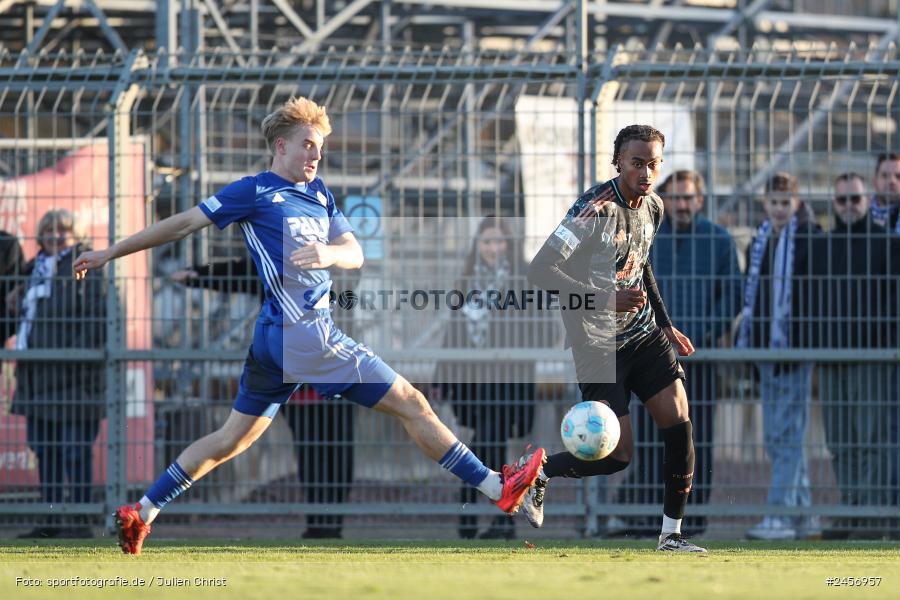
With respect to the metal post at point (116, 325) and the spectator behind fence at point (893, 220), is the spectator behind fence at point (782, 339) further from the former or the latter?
the metal post at point (116, 325)

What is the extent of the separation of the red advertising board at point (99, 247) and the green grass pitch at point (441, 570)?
895 mm

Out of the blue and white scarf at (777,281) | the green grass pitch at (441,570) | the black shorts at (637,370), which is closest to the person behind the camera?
the green grass pitch at (441,570)

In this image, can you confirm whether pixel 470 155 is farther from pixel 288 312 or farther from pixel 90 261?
pixel 90 261

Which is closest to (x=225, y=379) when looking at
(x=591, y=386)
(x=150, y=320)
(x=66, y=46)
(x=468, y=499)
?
(x=150, y=320)

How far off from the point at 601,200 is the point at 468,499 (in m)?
2.93

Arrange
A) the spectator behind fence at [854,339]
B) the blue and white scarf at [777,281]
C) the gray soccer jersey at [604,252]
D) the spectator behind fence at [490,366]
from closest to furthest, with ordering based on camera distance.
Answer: the gray soccer jersey at [604,252] < the spectator behind fence at [854,339] < the blue and white scarf at [777,281] < the spectator behind fence at [490,366]

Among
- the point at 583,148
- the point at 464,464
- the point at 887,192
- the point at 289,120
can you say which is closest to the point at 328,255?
the point at 289,120

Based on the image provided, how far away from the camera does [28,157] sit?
402 inches

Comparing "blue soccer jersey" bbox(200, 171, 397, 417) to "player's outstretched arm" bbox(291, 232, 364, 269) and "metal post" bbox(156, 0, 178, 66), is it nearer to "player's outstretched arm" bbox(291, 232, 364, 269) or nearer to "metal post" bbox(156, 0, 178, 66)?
"player's outstretched arm" bbox(291, 232, 364, 269)

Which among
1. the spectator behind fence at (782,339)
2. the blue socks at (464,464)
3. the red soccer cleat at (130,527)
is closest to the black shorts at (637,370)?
the blue socks at (464,464)

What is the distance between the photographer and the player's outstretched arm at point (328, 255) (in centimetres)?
749

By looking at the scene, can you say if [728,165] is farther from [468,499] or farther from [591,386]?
[591,386]

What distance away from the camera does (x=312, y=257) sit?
7.49m

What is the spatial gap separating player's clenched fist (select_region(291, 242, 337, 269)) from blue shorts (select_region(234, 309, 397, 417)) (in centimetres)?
38
